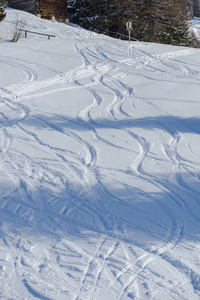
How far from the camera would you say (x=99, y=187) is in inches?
233

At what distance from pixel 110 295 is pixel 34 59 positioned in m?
13.4

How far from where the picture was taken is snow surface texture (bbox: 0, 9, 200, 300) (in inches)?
153

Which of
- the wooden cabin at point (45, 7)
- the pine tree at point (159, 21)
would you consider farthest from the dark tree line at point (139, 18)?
the wooden cabin at point (45, 7)

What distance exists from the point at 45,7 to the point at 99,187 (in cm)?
2648

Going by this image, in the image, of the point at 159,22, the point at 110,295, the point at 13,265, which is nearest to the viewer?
the point at 110,295

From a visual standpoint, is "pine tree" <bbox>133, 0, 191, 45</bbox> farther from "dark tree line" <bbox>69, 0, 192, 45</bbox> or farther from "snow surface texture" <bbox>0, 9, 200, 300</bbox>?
"snow surface texture" <bbox>0, 9, 200, 300</bbox>

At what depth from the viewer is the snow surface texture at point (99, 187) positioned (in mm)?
3875

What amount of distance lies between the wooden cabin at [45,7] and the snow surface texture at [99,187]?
58.2ft

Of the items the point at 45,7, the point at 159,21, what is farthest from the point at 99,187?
the point at 159,21

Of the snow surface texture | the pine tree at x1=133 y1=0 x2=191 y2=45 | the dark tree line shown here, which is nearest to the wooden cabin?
the dark tree line

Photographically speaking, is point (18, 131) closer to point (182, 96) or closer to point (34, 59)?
point (182, 96)

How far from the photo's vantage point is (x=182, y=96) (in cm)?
1123

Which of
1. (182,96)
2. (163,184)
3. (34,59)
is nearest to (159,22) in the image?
(34,59)

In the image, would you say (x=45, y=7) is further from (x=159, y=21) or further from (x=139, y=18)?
(x=159, y=21)
